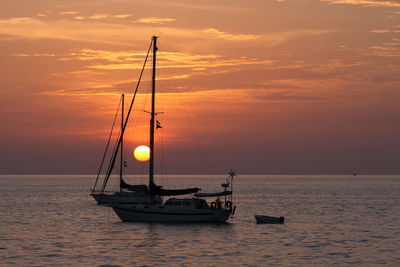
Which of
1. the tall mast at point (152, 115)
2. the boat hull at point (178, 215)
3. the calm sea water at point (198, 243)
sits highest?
the tall mast at point (152, 115)

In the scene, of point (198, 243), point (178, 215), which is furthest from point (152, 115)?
point (198, 243)

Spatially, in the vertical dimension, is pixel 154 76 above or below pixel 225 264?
above

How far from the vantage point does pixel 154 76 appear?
236ft

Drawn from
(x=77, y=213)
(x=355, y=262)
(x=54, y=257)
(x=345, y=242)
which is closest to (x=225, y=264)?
(x=355, y=262)

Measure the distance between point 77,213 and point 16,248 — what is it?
4577 centimetres

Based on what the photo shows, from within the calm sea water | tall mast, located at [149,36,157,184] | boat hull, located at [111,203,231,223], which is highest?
tall mast, located at [149,36,157,184]

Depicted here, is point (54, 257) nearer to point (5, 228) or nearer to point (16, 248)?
point (16, 248)

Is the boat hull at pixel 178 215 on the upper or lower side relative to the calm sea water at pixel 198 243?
upper

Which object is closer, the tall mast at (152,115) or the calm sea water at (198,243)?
the calm sea water at (198,243)

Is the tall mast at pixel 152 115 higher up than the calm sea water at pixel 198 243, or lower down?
higher up

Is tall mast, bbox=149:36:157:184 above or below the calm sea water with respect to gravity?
above

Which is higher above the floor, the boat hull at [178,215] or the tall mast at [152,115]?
the tall mast at [152,115]

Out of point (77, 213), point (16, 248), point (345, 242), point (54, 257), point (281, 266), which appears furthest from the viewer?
point (77, 213)

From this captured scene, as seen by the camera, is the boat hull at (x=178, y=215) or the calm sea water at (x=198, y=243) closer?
the calm sea water at (x=198, y=243)
